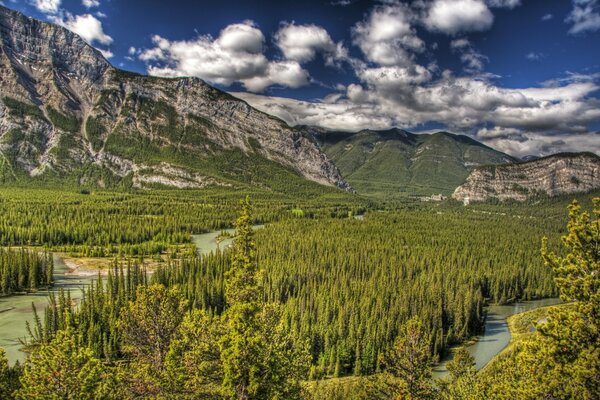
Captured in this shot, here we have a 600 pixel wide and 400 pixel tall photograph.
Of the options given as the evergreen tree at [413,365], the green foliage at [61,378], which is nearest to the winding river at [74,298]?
the evergreen tree at [413,365]

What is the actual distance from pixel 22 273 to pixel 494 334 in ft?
453

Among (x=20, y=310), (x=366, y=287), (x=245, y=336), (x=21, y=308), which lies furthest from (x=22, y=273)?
(x=245, y=336)

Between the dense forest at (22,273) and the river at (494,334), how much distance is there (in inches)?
4564

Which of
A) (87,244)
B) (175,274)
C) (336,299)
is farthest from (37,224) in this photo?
(336,299)

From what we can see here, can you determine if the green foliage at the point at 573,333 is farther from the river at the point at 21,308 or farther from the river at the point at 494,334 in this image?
the river at the point at 21,308

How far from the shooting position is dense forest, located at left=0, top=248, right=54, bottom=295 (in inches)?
4503

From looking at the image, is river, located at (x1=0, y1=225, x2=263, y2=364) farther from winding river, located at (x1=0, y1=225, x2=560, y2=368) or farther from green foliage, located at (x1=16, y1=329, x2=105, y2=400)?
green foliage, located at (x1=16, y1=329, x2=105, y2=400)

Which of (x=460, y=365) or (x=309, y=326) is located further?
(x=309, y=326)

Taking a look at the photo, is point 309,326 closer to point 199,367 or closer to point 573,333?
point 199,367

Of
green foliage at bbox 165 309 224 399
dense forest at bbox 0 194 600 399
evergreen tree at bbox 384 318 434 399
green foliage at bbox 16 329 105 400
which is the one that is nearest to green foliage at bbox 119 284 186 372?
dense forest at bbox 0 194 600 399

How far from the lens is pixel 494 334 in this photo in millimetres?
109000

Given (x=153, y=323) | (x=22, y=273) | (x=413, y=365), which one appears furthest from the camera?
(x=22, y=273)

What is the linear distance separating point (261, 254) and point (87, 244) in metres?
84.5

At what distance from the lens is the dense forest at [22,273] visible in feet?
375
